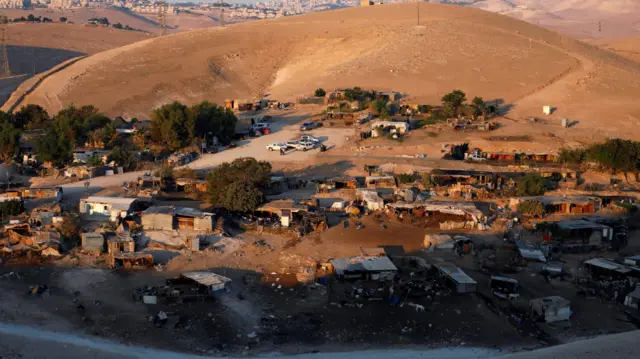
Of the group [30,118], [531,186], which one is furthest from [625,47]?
[30,118]

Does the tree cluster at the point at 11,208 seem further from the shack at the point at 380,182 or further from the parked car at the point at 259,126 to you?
the parked car at the point at 259,126

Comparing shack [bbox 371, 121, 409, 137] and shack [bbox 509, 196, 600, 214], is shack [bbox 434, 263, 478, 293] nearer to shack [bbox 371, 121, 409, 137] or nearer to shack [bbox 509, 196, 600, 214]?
shack [bbox 509, 196, 600, 214]

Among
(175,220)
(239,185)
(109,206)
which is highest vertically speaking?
(239,185)

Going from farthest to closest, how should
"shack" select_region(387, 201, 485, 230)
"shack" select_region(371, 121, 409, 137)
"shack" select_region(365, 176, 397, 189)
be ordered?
1. "shack" select_region(371, 121, 409, 137)
2. "shack" select_region(365, 176, 397, 189)
3. "shack" select_region(387, 201, 485, 230)

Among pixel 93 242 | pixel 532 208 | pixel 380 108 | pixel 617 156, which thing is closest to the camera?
pixel 93 242

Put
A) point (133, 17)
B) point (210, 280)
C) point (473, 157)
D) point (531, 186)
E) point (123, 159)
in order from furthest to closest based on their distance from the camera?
point (133, 17)
point (473, 157)
point (123, 159)
point (531, 186)
point (210, 280)

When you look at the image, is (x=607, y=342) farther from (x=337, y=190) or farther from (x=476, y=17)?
(x=476, y=17)

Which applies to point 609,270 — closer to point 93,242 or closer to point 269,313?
point 269,313

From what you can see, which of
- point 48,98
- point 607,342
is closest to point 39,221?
point 607,342

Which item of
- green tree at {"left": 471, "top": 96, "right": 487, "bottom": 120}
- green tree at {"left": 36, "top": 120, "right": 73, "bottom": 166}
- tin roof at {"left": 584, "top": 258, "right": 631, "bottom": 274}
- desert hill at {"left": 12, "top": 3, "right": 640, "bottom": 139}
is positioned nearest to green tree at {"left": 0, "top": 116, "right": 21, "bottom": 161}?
green tree at {"left": 36, "top": 120, "right": 73, "bottom": 166}
